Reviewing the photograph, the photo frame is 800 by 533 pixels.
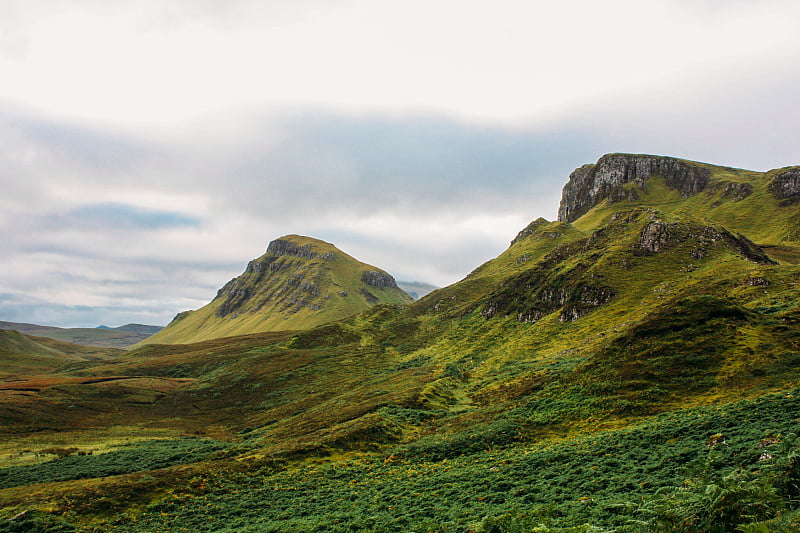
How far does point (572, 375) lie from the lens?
185 feet

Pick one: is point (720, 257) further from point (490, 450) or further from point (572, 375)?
point (490, 450)

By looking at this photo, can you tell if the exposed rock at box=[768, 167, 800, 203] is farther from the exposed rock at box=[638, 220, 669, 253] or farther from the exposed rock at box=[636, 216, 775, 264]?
the exposed rock at box=[638, 220, 669, 253]

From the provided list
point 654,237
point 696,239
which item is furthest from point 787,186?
point 654,237

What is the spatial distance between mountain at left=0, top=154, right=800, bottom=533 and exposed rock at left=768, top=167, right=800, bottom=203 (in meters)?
68.6

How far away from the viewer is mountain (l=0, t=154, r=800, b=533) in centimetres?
2162

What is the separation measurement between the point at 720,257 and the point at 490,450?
310ft

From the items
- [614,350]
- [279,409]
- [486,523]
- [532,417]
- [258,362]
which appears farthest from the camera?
[258,362]

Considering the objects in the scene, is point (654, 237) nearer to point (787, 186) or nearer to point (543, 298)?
point (543, 298)

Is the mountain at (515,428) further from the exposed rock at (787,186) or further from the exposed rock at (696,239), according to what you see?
the exposed rock at (787,186)

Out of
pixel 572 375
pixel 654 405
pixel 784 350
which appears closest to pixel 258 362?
pixel 572 375

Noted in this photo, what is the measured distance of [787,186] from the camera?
577 ft

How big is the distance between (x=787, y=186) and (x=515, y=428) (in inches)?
8742

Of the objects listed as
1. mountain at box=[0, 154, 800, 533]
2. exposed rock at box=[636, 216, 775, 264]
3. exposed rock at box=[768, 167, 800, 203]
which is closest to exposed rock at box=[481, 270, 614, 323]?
mountain at box=[0, 154, 800, 533]

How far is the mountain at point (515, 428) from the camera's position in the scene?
2162 cm
